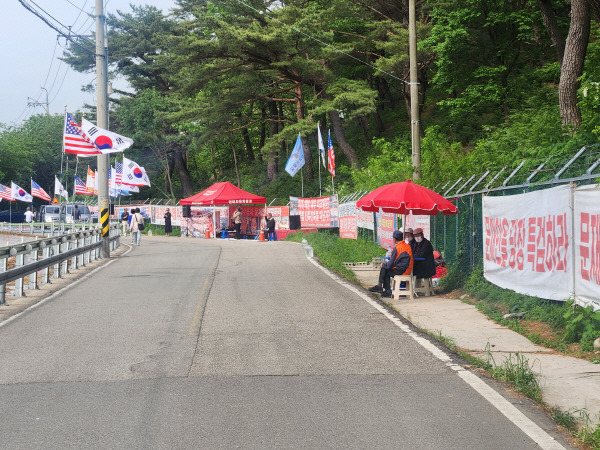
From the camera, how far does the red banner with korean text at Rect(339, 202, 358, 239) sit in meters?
28.6

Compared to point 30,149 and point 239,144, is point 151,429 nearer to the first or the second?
point 239,144

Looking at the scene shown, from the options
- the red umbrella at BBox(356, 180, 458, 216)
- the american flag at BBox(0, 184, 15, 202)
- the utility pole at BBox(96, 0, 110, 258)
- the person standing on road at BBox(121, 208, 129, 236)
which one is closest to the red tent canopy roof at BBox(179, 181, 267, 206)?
the person standing on road at BBox(121, 208, 129, 236)

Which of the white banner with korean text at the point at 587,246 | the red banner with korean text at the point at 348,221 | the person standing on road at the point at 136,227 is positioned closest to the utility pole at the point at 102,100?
the person standing on road at the point at 136,227

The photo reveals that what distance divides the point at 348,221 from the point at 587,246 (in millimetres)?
21019

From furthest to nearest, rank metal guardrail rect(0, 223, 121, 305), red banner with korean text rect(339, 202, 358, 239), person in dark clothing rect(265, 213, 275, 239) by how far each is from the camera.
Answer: person in dark clothing rect(265, 213, 275, 239) → red banner with korean text rect(339, 202, 358, 239) → metal guardrail rect(0, 223, 121, 305)

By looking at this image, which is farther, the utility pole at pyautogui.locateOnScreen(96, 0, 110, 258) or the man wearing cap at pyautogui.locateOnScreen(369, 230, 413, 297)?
the utility pole at pyautogui.locateOnScreen(96, 0, 110, 258)

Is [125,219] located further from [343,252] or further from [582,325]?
[582,325]

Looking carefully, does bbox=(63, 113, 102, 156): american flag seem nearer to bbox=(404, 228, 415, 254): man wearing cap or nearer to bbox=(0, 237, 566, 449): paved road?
bbox=(0, 237, 566, 449): paved road

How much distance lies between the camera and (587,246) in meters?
8.80

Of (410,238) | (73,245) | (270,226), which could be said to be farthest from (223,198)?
(410,238)

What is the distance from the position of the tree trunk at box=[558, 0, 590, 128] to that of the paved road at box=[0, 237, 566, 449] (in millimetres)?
7949

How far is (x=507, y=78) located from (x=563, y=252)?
109 ft

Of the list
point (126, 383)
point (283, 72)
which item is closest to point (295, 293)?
point (126, 383)

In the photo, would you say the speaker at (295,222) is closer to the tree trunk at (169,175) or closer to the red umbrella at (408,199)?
the red umbrella at (408,199)
